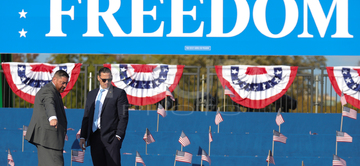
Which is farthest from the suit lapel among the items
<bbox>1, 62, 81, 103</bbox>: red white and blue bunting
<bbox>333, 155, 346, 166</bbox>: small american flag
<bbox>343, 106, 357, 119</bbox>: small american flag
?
<bbox>343, 106, 357, 119</bbox>: small american flag

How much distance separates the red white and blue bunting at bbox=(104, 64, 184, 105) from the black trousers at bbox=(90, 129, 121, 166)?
13.8 ft

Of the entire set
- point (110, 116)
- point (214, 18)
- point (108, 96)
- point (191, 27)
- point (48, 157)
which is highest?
point (214, 18)

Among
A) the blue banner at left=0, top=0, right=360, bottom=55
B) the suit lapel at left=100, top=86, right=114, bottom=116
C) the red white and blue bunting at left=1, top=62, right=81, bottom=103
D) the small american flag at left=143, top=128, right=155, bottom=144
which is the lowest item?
the small american flag at left=143, top=128, right=155, bottom=144

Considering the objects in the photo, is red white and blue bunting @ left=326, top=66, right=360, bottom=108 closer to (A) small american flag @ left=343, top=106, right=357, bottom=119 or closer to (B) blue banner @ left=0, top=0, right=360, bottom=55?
(B) blue banner @ left=0, top=0, right=360, bottom=55

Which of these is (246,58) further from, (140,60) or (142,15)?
(142,15)

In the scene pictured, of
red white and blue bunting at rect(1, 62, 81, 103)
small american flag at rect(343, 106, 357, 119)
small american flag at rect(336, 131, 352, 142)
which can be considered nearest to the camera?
small american flag at rect(336, 131, 352, 142)

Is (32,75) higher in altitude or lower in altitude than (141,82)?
higher

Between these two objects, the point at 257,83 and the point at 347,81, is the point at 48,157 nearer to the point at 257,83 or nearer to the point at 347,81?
the point at 257,83

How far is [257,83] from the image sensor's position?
33.3 ft

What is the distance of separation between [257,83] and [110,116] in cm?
498

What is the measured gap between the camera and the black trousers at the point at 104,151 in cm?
596

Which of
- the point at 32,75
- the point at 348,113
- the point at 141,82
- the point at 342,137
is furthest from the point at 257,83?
the point at 32,75

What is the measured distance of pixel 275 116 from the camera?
9508 mm

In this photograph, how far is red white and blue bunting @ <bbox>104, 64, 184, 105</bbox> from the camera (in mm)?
10195
